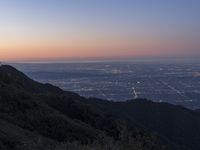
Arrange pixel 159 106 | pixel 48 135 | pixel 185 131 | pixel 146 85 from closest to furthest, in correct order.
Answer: pixel 48 135
pixel 185 131
pixel 159 106
pixel 146 85

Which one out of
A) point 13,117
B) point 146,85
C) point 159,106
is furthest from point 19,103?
point 146,85

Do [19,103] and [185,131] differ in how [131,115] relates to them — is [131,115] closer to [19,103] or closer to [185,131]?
[185,131]

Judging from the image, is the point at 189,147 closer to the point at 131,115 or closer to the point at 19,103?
the point at 131,115

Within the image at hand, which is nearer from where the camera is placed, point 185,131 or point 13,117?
point 13,117

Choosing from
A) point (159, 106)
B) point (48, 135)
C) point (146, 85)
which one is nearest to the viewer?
point (48, 135)

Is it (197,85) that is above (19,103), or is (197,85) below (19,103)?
below

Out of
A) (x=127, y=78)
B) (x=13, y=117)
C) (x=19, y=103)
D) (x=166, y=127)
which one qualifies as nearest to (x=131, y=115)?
(x=166, y=127)
